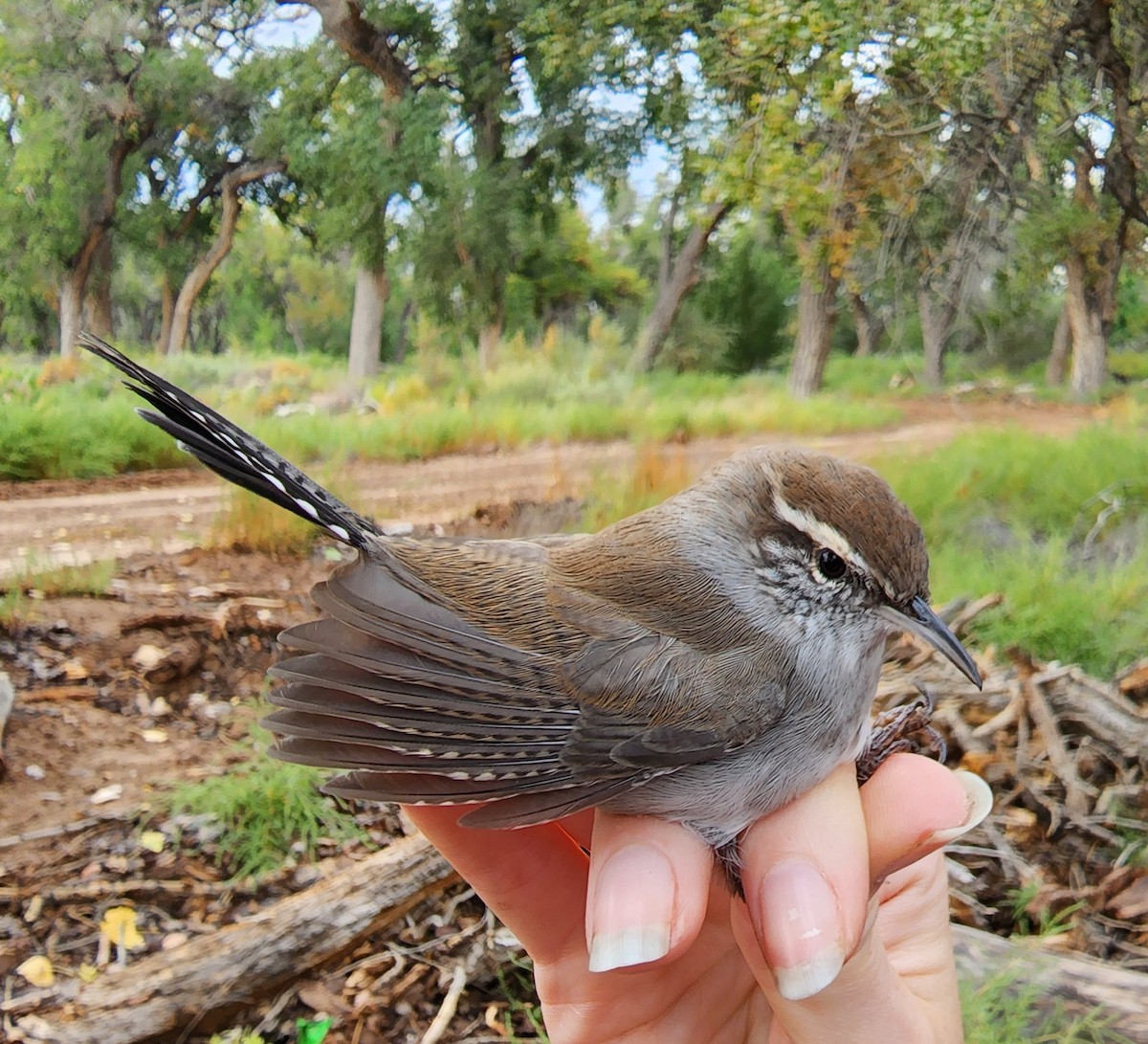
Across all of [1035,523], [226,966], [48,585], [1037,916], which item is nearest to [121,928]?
[226,966]

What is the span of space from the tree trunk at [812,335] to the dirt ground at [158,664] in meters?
Result: 0.24

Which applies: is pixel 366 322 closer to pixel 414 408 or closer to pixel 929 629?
pixel 414 408

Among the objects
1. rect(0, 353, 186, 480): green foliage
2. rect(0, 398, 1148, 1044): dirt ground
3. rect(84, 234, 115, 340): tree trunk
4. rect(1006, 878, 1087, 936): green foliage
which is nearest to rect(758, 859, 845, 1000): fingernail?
rect(0, 398, 1148, 1044): dirt ground

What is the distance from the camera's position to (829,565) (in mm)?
1126

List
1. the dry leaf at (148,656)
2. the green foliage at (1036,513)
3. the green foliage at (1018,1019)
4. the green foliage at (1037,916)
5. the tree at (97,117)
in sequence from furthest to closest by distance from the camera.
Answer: the green foliage at (1036,513) → the dry leaf at (148,656) → the tree at (97,117) → the green foliage at (1037,916) → the green foliage at (1018,1019)

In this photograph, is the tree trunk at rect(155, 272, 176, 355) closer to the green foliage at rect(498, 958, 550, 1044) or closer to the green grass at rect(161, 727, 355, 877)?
the green grass at rect(161, 727, 355, 877)

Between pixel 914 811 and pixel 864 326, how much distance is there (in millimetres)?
2256

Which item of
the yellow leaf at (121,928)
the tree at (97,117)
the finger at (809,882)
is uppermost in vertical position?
the tree at (97,117)

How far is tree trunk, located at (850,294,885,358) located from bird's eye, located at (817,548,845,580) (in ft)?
6.72

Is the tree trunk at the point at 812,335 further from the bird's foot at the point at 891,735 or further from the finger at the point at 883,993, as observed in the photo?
the finger at the point at 883,993

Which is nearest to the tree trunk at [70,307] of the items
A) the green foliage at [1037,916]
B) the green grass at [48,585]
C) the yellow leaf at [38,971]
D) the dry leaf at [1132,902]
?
the green grass at [48,585]

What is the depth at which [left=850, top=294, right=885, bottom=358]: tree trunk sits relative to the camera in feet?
9.53

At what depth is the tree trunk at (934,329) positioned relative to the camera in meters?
2.94

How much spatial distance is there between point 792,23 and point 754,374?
1.10 meters
